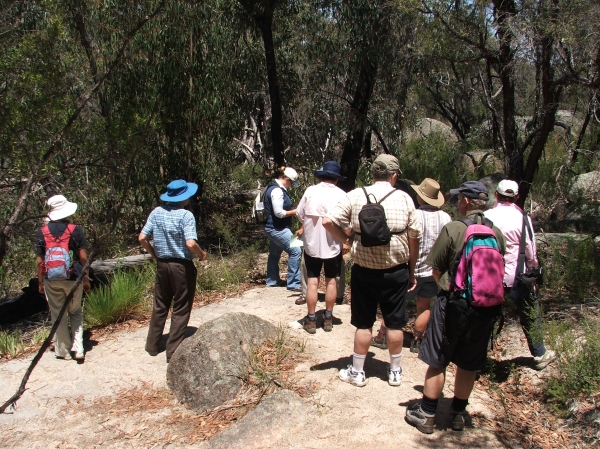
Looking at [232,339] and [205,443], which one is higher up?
[232,339]

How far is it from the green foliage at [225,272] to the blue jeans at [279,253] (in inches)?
23.4

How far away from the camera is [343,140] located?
12.4 meters

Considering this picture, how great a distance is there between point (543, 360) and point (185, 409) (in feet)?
10.2

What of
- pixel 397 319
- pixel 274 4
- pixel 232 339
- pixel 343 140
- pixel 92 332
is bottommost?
pixel 92 332

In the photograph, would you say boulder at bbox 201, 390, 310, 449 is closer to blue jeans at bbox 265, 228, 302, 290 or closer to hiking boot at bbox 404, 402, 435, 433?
hiking boot at bbox 404, 402, 435, 433

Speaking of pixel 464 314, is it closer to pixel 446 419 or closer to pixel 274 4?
pixel 446 419

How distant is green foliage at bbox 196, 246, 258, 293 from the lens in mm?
7965

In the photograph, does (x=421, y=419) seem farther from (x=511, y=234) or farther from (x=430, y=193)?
(x=430, y=193)

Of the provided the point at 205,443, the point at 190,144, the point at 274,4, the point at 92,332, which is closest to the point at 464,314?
the point at 205,443

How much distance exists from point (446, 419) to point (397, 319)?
81 centimetres

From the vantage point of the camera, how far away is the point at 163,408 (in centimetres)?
488

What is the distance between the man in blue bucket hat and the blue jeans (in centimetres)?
185

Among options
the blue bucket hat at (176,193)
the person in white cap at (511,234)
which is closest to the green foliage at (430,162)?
the person in white cap at (511,234)

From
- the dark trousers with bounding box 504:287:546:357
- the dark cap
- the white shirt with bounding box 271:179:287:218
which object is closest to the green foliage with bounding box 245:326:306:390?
the white shirt with bounding box 271:179:287:218
